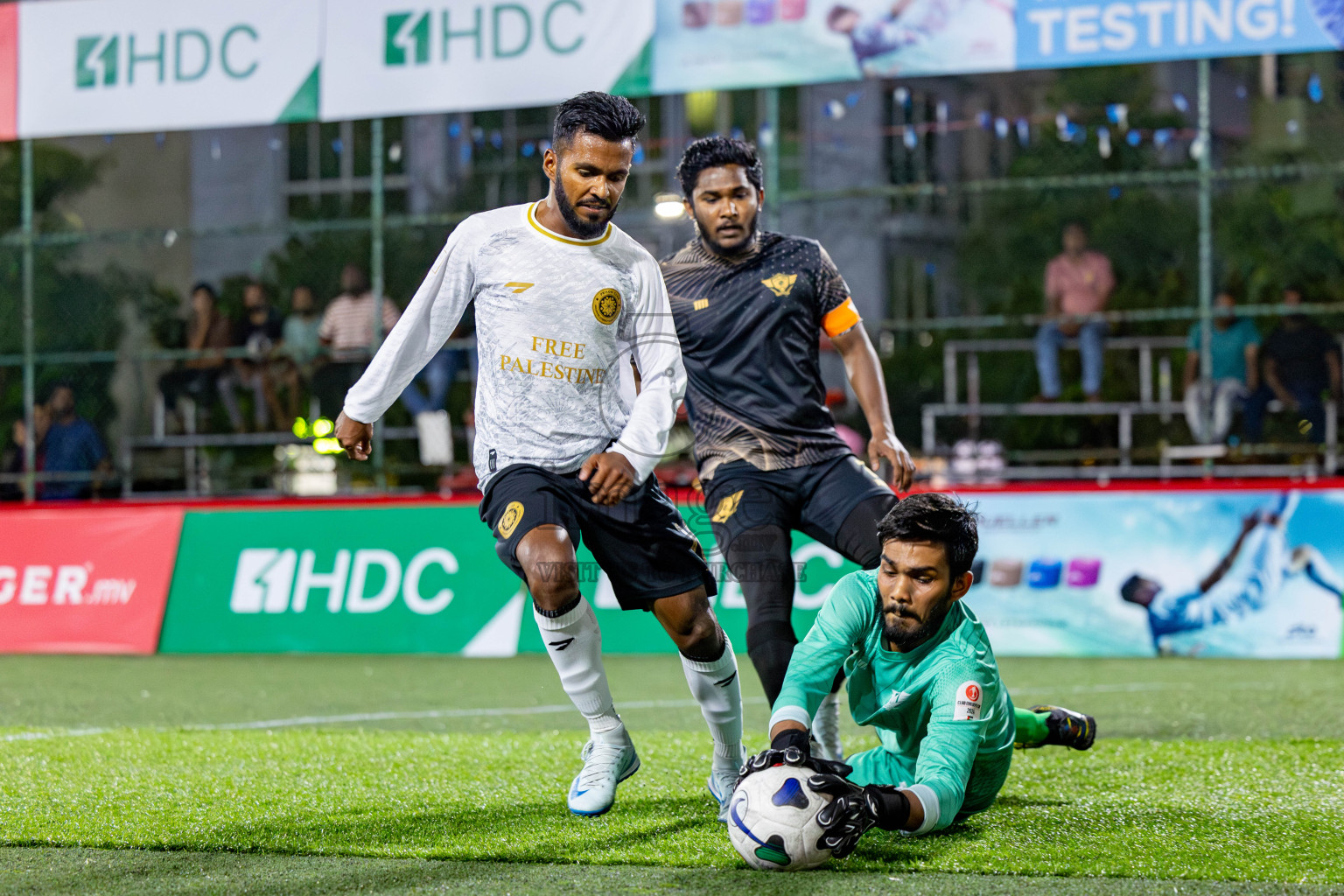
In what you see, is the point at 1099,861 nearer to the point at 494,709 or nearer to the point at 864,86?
the point at 494,709

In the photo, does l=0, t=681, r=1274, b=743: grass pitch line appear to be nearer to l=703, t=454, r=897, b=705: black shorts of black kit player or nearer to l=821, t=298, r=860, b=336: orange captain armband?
l=703, t=454, r=897, b=705: black shorts of black kit player

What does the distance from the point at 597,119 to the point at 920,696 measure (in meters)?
Answer: 1.81

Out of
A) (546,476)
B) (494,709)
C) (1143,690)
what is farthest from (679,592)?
(1143,690)

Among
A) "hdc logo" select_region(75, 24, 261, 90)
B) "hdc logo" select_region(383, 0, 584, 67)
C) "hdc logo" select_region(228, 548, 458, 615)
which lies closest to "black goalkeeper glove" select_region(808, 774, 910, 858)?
"hdc logo" select_region(228, 548, 458, 615)

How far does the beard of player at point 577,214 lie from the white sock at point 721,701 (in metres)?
1.27

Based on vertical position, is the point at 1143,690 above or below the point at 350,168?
below

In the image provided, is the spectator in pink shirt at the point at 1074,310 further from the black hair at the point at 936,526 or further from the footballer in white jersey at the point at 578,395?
the black hair at the point at 936,526

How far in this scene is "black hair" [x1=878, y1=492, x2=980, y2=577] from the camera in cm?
388

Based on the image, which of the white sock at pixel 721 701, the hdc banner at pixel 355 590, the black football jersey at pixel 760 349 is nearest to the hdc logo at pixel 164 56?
the hdc banner at pixel 355 590

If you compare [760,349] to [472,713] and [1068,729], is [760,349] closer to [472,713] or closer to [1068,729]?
[1068,729]

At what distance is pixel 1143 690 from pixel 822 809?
4.52 m

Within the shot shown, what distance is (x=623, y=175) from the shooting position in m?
4.40

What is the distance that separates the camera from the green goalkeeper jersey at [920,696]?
12.6ft

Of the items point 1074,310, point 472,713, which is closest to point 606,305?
point 472,713
